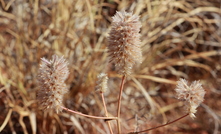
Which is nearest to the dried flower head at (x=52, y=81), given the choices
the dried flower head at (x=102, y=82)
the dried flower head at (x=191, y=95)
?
the dried flower head at (x=102, y=82)

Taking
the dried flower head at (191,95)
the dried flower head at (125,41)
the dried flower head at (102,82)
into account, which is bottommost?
the dried flower head at (191,95)

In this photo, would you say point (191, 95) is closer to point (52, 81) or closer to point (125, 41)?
point (125, 41)

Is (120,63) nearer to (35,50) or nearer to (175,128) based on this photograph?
(35,50)

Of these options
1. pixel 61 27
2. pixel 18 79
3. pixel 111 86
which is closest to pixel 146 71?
pixel 111 86

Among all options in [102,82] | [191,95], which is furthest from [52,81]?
[191,95]

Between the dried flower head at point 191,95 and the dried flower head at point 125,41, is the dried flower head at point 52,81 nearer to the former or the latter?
the dried flower head at point 125,41

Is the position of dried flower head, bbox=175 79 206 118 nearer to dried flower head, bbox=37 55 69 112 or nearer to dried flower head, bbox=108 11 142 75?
dried flower head, bbox=108 11 142 75

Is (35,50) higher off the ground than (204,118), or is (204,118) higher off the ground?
(35,50)

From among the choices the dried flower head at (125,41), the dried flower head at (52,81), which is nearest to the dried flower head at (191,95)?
the dried flower head at (125,41)

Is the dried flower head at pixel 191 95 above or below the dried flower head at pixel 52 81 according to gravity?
below
